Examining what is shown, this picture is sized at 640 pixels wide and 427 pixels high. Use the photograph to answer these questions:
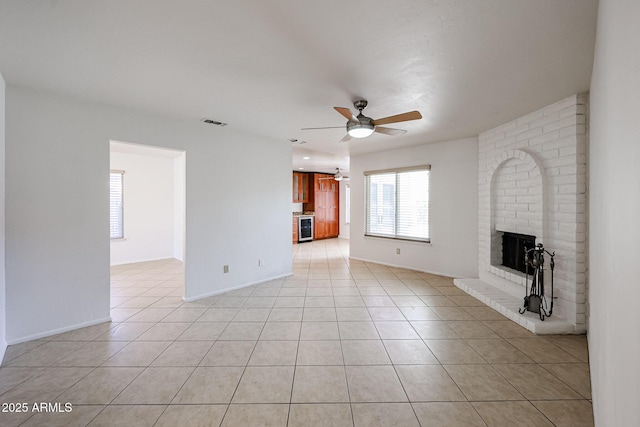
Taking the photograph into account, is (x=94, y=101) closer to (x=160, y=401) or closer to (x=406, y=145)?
(x=160, y=401)

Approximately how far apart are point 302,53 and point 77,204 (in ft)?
9.99

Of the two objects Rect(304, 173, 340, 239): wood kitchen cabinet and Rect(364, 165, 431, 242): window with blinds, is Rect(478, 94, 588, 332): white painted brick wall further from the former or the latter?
Rect(304, 173, 340, 239): wood kitchen cabinet

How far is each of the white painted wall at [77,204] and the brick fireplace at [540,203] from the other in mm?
4168

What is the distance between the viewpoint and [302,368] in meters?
2.36

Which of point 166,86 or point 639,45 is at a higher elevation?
point 166,86

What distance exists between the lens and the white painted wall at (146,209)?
6320mm

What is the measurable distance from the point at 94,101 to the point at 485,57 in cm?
410

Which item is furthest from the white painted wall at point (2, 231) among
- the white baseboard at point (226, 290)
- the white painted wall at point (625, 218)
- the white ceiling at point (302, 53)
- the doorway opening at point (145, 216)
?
the white painted wall at point (625, 218)

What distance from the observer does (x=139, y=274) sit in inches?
216

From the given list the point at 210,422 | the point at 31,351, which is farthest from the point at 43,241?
the point at 210,422

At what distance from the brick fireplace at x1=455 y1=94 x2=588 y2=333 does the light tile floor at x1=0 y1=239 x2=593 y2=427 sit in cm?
38

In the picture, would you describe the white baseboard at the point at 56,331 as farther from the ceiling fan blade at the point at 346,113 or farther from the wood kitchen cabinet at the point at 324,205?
the wood kitchen cabinet at the point at 324,205

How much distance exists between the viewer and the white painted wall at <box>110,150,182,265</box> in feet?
20.7

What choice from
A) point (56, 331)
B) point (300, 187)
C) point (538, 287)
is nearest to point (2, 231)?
point (56, 331)
